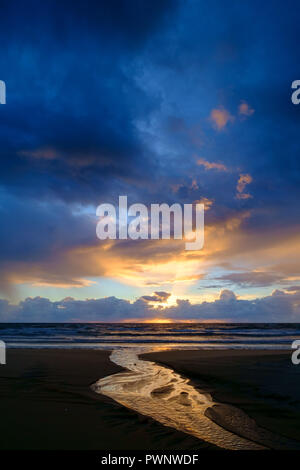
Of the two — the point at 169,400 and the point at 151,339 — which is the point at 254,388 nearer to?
the point at 169,400

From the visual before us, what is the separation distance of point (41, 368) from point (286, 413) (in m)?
10.1

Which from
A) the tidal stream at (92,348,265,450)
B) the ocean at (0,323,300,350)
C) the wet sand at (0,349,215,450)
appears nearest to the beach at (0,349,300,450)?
the wet sand at (0,349,215,450)

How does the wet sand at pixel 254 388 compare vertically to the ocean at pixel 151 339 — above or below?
above

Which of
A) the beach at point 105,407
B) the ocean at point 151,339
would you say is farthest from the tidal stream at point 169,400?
the ocean at point 151,339

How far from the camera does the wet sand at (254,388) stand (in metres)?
7.20

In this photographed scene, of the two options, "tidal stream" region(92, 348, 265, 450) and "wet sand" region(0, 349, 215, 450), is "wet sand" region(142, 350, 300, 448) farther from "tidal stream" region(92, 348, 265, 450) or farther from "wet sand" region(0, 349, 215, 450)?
"wet sand" region(0, 349, 215, 450)

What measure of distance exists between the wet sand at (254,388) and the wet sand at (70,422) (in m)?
1.84

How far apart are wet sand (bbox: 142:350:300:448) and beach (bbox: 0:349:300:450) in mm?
20

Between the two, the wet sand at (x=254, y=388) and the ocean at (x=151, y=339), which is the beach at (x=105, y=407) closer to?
the wet sand at (x=254, y=388)

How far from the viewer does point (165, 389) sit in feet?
34.6

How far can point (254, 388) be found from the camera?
10688 mm

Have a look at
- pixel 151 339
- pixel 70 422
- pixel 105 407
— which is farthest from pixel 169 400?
pixel 151 339
